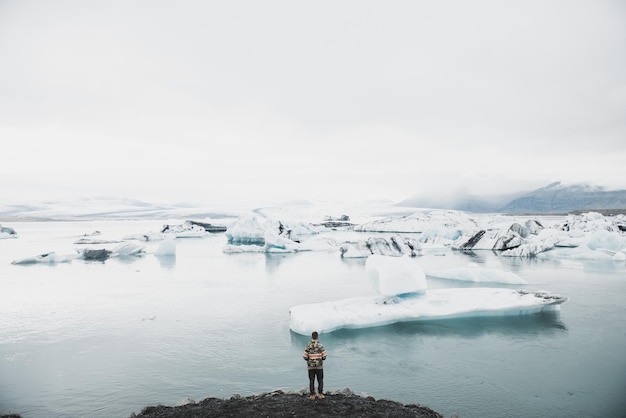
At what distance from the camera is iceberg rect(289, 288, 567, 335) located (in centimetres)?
878

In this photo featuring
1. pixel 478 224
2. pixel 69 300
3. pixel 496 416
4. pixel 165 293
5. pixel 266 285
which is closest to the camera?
pixel 496 416

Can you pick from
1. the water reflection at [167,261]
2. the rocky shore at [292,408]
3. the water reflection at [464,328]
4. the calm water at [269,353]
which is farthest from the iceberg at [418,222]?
the rocky shore at [292,408]

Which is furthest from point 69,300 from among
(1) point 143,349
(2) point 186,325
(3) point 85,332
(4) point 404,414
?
(4) point 404,414

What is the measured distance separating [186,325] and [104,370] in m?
2.70

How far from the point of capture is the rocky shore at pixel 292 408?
471 centimetres

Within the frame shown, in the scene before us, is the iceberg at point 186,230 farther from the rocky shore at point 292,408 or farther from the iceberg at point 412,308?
the rocky shore at point 292,408

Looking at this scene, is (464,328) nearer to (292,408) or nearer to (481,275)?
(292,408)

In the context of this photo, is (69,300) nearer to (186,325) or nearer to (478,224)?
(186,325)

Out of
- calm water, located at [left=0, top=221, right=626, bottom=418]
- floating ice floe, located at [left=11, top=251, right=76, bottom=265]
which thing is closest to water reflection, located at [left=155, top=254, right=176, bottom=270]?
floating ice floe, located at [left=11, top=251, right=76, bottom=265]

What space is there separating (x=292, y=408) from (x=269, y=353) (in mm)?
2717

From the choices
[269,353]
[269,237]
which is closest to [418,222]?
[269,237]

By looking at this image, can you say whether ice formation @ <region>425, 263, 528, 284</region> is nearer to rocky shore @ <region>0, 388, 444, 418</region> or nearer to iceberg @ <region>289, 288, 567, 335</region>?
iceberg @ <region>289, 288, 567, 335</region>

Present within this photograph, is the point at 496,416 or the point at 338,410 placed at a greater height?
the point at 338,410

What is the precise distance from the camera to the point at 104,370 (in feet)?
22.1
